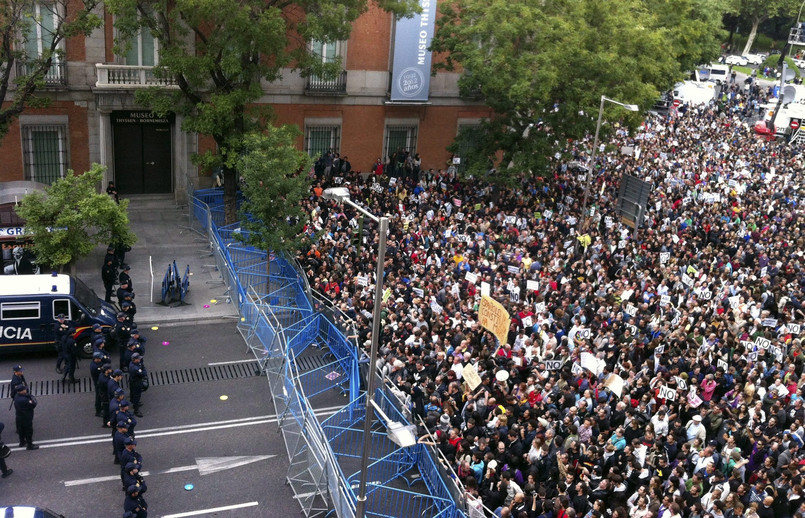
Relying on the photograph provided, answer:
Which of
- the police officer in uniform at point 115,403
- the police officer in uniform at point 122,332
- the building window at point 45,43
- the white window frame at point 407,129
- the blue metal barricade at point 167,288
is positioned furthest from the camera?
the white window frame at point 407,129

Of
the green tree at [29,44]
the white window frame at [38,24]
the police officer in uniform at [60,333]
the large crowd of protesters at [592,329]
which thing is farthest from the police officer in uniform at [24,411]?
the white window frame at [38,24]

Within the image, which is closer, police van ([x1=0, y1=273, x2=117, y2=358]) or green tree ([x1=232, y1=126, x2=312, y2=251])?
police van ([x1=0, y1=273, x2=117, y2=358])

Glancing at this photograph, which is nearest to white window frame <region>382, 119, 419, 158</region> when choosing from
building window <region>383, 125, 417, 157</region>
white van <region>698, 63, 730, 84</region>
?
building window <region>383, 125, 417, 157</region>

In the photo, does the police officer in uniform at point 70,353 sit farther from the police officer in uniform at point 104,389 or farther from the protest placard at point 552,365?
the protest placard at point 552,365

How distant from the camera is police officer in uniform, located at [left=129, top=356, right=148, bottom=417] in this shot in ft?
54.9

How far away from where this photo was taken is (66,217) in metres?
20.0

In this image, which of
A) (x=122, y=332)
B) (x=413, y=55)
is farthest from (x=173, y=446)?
(x=413, y=55)

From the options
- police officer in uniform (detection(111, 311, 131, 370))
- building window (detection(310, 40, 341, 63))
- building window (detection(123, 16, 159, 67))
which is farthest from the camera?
building window (detection(310, 40, 341, 63))

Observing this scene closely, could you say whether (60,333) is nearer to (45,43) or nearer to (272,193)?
(272,193)

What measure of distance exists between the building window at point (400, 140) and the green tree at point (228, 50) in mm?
7631

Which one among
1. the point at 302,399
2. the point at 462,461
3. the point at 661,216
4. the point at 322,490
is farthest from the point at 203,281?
the point at 661,216

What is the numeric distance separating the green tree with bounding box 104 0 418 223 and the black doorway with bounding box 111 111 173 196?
10.2ft

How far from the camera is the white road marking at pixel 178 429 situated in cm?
1612

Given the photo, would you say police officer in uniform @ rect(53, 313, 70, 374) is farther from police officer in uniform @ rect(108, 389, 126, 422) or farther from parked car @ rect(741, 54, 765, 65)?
parked car @ rect(741, 54, 765, 65)
